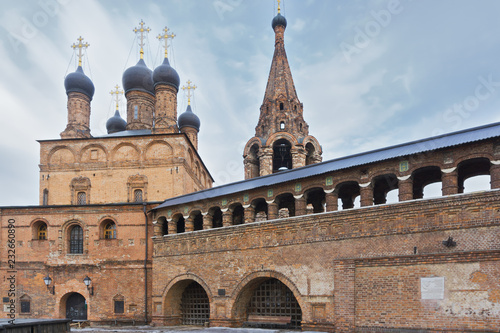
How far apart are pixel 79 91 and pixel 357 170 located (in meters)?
17.5

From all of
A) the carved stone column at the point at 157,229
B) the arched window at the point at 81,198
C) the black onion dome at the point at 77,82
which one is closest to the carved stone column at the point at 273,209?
the carved stone column at the point at 157,229

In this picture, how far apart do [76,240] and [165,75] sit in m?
9.49

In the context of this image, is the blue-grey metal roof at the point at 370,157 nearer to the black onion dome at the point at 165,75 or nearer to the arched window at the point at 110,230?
the arched window at the point at 110,230

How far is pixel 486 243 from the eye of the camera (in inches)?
408

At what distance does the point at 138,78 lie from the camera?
26500 millimetres

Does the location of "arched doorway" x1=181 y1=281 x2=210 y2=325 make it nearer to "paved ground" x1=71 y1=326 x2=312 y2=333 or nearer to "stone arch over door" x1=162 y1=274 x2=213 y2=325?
"stone arch over door" x1=162 y1=274 x2=213 y2=325

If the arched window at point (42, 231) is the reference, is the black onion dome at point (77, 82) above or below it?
above

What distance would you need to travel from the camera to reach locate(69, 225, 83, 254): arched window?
Result: 774 inches

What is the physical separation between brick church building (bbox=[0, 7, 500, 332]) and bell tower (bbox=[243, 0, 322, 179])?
0.25 feet

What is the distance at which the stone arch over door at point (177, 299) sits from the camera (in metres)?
17.1

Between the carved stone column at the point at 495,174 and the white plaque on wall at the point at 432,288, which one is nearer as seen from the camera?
the carved stone column at the point at 495,174

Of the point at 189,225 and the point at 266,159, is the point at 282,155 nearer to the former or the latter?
the point at 266,159

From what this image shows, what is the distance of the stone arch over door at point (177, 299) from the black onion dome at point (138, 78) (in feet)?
44.1

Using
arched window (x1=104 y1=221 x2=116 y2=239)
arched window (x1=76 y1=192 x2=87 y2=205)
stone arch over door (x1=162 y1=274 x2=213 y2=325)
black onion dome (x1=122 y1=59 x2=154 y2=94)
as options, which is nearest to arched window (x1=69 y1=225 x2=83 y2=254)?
arched window (x1=104 y1=221 x2=116 y2=239)
